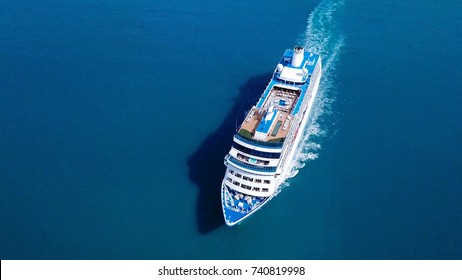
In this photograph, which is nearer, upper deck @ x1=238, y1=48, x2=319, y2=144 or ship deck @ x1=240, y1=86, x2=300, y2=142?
upper deck @ x1=238, y1=48, x2=319, y2=144

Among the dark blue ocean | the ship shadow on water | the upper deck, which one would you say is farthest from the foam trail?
the ship shadow on water

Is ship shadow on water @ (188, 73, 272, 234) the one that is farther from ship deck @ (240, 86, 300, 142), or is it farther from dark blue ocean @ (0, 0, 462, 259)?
ship deck @ (240, 86, 300, 142)

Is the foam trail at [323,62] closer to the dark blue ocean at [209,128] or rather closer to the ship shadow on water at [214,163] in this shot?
the dark blue ocean at [209,128]

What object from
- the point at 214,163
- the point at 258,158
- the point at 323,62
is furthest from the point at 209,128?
the point at 323,62

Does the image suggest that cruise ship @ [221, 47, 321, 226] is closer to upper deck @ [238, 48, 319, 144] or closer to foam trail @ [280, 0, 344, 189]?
upper deck @ [238, 48, 319, 144]

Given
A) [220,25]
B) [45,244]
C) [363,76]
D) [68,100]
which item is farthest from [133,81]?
[363,76]

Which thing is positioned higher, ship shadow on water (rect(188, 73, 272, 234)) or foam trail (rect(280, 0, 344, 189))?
foam trail (rect(280, 0, 344, 189))
